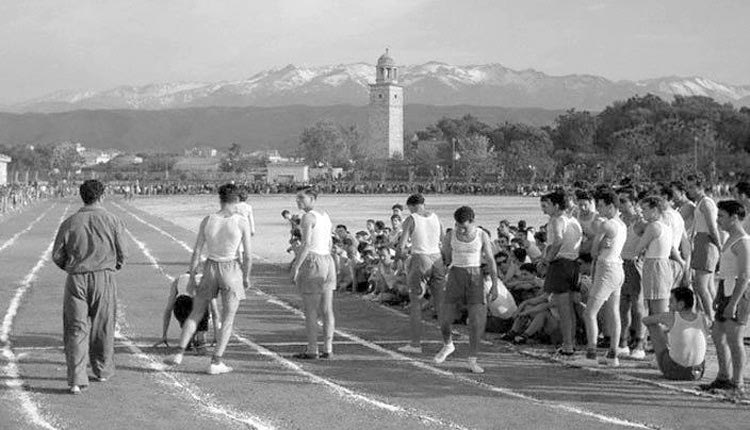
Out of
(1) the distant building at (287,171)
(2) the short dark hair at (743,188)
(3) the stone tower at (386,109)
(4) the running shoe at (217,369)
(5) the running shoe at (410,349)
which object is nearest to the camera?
(4) the running shoe at (217,369)

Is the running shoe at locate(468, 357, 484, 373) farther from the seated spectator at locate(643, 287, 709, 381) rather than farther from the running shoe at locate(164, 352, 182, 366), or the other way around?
the running shoe at locate(164, 352, 182, 366)

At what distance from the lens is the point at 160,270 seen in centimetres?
2027

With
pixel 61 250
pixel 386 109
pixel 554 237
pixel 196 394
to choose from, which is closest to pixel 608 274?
pixel 554 237

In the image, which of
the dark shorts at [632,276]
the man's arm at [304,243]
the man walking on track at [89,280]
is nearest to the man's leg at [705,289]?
the dark shorts at [632,276]

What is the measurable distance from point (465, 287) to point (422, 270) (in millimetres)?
977

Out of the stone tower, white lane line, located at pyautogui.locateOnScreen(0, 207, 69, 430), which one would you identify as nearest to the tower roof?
the stone tower

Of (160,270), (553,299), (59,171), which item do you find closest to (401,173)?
(59,171)

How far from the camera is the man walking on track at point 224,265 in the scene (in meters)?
9.58

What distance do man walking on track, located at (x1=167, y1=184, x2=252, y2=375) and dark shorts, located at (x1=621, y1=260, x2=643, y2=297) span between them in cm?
397

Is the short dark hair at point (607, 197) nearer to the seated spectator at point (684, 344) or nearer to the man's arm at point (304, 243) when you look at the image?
the seated spectator at point (684, 344)

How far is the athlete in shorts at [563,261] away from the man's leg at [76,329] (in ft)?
15.1

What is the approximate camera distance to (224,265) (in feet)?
31.6

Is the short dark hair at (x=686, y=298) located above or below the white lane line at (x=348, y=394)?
above

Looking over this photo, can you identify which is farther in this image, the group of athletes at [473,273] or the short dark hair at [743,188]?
the short dark hair at [743,188]
